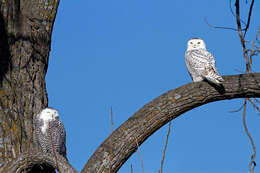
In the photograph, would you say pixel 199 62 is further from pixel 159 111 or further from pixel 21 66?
pixel 21 66

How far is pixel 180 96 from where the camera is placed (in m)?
3.25

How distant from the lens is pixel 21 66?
3.66 meters

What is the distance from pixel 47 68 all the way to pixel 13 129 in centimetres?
85

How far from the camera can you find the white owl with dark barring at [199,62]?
387cm

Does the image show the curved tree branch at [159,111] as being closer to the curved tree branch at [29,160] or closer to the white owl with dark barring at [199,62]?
the white owl with dark barring at [199,62]

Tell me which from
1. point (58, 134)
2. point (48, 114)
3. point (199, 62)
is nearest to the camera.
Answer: point (48, 114)

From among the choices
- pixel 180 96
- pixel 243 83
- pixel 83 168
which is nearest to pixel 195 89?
pixel 180 96

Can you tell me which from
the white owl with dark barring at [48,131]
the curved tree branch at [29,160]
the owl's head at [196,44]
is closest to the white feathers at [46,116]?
the white owl with dark barring at [48,131]

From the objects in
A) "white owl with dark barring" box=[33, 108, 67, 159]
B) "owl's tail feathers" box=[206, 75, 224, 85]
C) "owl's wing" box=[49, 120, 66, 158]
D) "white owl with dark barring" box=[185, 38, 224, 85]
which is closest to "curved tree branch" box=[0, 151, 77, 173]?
"white owl with dark barring" box=[33, 108, 67, 159]

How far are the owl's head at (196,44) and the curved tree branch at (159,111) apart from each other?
144cm

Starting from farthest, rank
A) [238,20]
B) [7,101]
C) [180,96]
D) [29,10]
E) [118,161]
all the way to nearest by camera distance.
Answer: [29,10]
[7,101]
[180,96]
[118,161]
[238,20]

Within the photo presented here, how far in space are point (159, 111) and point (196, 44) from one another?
1905mm

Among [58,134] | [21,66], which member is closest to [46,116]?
[58,134]

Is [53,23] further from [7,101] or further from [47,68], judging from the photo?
[7,101]
